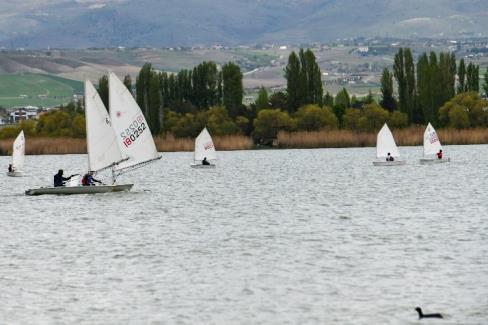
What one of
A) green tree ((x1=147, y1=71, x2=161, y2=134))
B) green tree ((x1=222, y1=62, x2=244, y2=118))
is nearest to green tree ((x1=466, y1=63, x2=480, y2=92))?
green tree ((x1=222, y1=62, x2=244, y2=118))

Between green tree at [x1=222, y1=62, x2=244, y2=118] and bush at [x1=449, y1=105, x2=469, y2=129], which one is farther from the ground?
green tree at [x1=222, y1=62, x2=244, y2=118]

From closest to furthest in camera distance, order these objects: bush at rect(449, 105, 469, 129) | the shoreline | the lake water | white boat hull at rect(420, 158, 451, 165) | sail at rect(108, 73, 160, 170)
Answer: the lake water → sail at rect(108, 73, 160, 170) → white boat hull at rect(420, 158, 451, 165) → the shoreline → bush at rect(449, 105, 469, 129)

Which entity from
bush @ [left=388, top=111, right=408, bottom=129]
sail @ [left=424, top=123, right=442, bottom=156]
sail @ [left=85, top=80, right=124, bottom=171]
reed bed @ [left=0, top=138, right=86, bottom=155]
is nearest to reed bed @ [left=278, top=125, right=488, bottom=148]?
bush @ [left=388, top=111, right=408, bottom=129]

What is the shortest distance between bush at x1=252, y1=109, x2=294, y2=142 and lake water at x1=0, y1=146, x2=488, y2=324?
237 ft

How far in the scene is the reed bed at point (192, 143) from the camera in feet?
477

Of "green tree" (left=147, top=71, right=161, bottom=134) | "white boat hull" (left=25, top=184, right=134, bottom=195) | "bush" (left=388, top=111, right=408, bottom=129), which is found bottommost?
"white boat hull" (left=25, top=184, right=134, bottom=195)

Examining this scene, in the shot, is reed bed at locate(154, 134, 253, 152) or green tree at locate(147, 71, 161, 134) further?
green tree at locate(147, 71, 161, 134)

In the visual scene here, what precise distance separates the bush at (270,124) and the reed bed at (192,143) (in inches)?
71.6

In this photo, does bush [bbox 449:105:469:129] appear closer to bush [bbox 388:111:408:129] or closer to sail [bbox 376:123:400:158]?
bush [bbox 388:111:408:129]

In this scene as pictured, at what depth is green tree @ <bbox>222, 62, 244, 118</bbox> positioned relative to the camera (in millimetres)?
163250

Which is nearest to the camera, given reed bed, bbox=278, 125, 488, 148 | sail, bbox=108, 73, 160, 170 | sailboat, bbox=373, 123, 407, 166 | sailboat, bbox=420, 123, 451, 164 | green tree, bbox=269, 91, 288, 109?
sail, bbox=108, 73, 160, 170

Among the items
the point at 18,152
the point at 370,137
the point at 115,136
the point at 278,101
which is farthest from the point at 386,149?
the point at 278,101

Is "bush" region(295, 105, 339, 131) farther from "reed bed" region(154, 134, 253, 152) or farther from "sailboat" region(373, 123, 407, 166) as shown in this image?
"sailboat" region(373, 123, 407, 166)

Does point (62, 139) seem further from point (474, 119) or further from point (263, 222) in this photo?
point (263, 222)
